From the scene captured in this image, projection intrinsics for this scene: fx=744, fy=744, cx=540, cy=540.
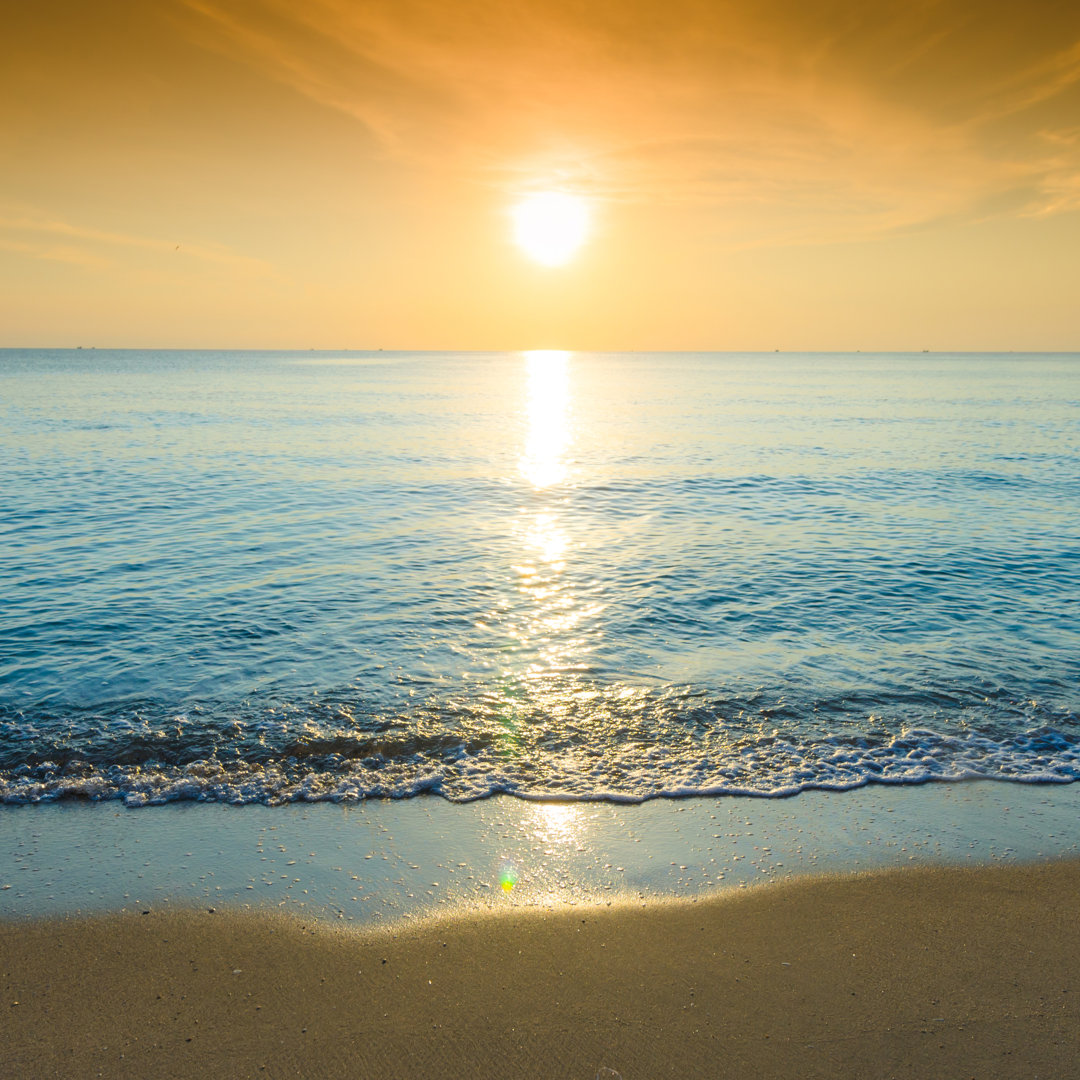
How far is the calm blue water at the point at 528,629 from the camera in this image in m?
9.89

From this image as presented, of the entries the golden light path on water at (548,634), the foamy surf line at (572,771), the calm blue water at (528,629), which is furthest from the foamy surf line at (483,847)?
the calm blue water at (528,629)

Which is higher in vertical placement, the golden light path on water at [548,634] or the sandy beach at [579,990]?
the sandy beach at [579,990]

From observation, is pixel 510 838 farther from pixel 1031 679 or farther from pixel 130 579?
pixel 130 579

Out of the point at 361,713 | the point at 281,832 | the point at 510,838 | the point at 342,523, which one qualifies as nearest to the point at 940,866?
the point at 510,838

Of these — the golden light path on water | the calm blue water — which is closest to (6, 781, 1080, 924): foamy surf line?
the golden light path on water

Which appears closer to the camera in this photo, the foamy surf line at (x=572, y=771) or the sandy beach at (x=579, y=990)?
the sandy beach at (x=579, y=990)

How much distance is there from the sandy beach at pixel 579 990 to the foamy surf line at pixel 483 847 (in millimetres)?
305

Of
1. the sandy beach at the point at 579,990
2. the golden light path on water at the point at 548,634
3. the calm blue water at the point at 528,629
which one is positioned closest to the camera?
the sandy beach at the point at 579,990

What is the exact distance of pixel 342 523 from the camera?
971 inches

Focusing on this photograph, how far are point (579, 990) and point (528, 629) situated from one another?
941cm

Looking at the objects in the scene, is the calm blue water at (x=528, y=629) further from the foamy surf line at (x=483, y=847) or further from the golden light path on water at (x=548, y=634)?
the foamy surf line at (x=483, y=847)

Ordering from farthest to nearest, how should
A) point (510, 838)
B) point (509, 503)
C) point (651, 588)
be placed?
point (509, 503)
point (651, 588)
point (510, 838)

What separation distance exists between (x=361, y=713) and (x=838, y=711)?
7276mm

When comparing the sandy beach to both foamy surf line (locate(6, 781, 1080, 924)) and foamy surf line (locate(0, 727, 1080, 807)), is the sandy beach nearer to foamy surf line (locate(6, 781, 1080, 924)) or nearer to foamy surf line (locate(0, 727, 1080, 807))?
foamy surf line (locate(6, 781, 1080, 924))
